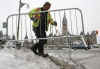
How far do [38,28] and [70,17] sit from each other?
126 cm

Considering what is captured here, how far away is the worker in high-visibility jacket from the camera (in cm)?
526

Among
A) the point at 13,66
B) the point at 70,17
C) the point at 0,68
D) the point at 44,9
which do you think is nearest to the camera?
the point at 0,68

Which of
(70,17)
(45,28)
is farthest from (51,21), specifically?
(70,17)

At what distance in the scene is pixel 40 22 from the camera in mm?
5352

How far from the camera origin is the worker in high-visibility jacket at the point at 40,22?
5.26m

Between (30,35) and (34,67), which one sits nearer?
(34,67)

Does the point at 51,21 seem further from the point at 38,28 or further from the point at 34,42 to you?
A: the point at 34,42

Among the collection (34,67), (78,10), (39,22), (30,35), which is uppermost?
(78,10)

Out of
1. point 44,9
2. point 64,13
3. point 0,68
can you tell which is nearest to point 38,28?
point 44,9

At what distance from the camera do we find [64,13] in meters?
5.68

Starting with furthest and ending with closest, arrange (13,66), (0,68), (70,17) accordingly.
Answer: (70,17), (13,66), (0,68)

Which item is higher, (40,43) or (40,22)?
(40,22)

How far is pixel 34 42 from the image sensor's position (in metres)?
5.61

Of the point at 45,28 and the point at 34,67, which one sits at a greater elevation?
the point at 45,28
